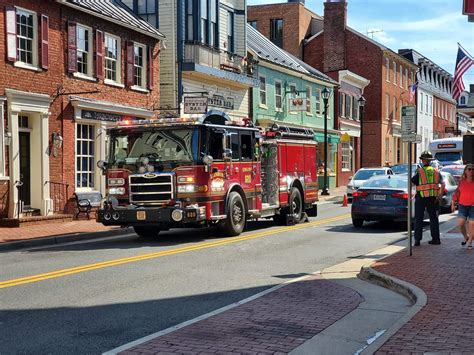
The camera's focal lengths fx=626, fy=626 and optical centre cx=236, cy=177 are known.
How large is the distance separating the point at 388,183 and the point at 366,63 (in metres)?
32.5

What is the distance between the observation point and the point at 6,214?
17062 millimetres

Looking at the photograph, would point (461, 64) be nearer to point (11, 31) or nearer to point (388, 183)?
point (388, 183)

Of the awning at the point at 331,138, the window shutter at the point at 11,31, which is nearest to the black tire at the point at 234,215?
the window shutter at the point at 11,31

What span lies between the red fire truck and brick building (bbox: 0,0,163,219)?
437 cm

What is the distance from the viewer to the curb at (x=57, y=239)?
13.3 meters

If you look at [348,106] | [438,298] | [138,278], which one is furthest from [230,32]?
[438,298]

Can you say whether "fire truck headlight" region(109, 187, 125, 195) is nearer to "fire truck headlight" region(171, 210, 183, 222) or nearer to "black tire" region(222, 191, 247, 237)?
"fire truck headlight" region(171, 210, 183, 222)

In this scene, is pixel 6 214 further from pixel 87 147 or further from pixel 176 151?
pixel 176 151

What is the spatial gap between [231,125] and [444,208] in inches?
382

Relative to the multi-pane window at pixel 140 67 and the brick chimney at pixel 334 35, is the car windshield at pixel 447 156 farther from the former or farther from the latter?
the multi-pane window at pixel 140 67

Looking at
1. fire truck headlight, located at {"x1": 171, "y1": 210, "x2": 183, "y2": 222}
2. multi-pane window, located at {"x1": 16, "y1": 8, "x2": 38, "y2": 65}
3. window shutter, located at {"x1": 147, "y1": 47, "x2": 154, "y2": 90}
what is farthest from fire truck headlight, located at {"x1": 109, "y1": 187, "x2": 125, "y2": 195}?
window shutter, located at {"x1": 147, "y1": 47, "x2": 154, "y2": 90}

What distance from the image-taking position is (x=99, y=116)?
20.3 metres

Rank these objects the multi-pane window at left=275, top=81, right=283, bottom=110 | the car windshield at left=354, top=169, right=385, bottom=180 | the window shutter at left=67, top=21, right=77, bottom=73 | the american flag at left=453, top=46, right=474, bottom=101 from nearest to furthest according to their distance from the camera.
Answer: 1. the window shutter at left=67, top=21, right=77, bottom=73
2. the car windshield at left=354, top=169, right=385, bottom=180
3. the american flag at left=453, top=46, right=474, bottom=101
4. the multi-pane window at left=275, top=81, right=283, bottom=110

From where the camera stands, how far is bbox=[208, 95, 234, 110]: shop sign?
25.3 metres
